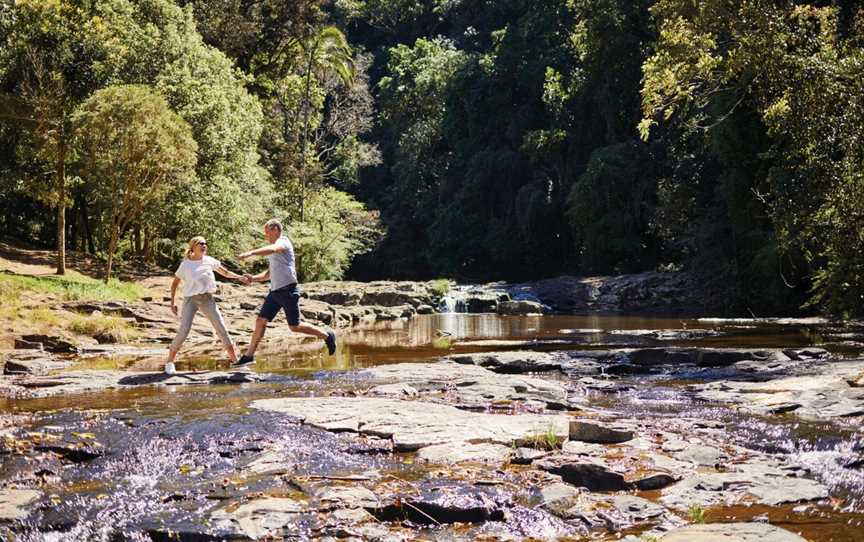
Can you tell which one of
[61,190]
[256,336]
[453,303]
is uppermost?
[61,190]

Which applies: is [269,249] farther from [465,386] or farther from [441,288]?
[441,288]

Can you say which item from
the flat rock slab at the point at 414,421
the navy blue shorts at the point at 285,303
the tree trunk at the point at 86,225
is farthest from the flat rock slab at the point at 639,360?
the tree trunk at the point at 86,225

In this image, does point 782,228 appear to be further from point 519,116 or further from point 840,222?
point 519,116

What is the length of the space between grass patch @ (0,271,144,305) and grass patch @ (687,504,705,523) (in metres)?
19.1

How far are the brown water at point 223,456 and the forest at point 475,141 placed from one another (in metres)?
6.35

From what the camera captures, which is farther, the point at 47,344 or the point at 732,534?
the point at 47,344

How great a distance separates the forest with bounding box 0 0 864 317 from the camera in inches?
615

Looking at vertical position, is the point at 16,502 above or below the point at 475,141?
below

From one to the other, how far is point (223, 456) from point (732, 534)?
3.96m

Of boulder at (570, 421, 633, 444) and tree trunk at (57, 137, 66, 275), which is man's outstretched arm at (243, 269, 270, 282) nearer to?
boulder at (570, 421, 633, 444)

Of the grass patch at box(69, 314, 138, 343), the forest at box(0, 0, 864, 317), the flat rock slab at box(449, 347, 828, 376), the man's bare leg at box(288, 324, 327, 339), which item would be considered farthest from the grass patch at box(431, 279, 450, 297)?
the man's bare leg at box(288, 324, 327, 339)

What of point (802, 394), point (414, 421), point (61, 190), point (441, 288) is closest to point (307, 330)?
point (414, 421)

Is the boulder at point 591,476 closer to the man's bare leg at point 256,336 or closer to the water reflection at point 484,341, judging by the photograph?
the water reflection at point 484,341

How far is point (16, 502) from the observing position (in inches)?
234
